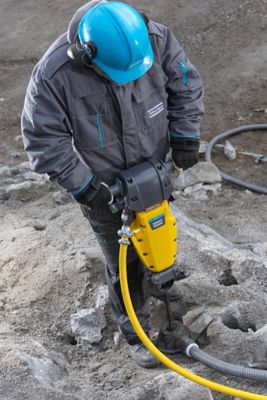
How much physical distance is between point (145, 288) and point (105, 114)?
3.52 ft

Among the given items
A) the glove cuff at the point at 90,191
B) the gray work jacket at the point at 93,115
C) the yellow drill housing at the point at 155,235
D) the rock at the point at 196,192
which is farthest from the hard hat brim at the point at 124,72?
the rock at the point at 196,192

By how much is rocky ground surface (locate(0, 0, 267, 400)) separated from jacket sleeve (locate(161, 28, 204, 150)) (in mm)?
909

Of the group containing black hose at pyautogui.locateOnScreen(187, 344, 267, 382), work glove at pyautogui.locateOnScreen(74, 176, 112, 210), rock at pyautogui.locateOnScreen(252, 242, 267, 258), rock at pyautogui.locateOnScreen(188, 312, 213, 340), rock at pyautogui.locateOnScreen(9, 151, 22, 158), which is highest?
work glove at pyautogui.locateOnScreen(74, 176, 112, 210)

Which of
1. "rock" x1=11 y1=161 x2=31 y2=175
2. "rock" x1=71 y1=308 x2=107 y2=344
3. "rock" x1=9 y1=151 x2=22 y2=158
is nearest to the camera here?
"rock" x1=71 y1=308 x2=107 y2=344

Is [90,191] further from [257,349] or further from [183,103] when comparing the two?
[257,349]

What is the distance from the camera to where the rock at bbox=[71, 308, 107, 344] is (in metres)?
3.17

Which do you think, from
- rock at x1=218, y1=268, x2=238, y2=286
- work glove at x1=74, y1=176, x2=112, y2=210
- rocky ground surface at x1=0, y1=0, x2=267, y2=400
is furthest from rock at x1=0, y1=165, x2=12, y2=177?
work glove at x1=74, y1=176, x2=112, y2=210

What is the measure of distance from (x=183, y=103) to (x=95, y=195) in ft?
2.09

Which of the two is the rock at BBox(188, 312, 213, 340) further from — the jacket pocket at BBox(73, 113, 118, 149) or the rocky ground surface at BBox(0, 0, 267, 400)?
the jacket pocket at BBox(73, 113, 118, 149)

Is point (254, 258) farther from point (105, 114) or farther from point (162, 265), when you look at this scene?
point (105, 114)

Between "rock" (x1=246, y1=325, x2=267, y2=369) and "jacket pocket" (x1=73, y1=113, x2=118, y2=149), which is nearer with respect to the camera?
"jacket pocket" (x1=73, y1=113, x2=118, y2=149)

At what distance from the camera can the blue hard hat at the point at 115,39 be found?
2242 mm

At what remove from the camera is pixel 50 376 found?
9.14 ft

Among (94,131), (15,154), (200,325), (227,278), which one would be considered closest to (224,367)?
(200,325)
